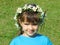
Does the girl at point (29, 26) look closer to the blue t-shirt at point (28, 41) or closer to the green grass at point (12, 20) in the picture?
the blue t-shirt at point (28, 41)

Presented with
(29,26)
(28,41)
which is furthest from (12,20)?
(29,26)

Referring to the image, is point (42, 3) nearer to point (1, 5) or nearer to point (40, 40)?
point (1, 5)

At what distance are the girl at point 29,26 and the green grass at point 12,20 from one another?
10.9 ft

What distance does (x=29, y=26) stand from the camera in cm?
536

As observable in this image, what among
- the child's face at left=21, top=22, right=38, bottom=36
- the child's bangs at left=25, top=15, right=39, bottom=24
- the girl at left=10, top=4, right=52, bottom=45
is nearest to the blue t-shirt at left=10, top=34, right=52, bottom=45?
the girl at left=10, top=4, right=52, bottom=45

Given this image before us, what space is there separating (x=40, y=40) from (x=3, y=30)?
4.39 metres

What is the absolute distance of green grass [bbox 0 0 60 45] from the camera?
9.37 meters

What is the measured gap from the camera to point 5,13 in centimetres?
1125

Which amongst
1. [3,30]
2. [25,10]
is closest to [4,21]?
[3,30]

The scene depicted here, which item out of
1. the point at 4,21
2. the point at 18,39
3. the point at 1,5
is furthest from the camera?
the point at 1,5

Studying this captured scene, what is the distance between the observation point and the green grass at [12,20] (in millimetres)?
9366

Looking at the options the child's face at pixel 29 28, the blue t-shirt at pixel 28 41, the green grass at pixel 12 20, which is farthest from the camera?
the green grass at pixel 12 20

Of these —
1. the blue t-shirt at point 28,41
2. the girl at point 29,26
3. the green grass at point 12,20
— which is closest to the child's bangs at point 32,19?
the girl at point 29,26

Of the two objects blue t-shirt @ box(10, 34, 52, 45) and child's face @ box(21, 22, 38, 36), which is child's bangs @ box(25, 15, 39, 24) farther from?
blue t-shirt @ box(10, 34, 52, 45)
